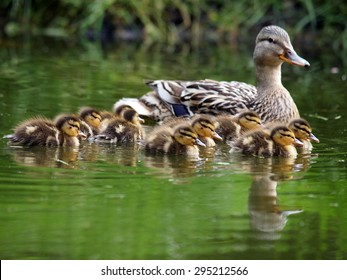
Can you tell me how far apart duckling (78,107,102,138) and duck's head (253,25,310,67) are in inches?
59.7

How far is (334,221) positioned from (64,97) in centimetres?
424

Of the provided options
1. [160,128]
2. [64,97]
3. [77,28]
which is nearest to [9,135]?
[160,128]

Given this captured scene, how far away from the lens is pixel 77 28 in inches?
595

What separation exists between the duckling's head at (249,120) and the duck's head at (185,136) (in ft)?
2.50

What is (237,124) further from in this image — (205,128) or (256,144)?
(256,144)

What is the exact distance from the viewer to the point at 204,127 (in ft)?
22.8

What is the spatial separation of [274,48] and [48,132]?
214cm

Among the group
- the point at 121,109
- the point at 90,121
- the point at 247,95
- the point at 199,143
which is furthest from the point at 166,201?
the point at 247,95

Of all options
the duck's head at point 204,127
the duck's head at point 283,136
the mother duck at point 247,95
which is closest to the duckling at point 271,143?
the duck's head at point 283,136

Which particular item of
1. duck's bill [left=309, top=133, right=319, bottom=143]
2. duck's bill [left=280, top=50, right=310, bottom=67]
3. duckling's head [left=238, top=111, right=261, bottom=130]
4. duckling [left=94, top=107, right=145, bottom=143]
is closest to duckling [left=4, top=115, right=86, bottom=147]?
duckling [left=94, top=107, right=145, bottom=143]

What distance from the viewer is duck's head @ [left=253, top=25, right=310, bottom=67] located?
8.06 metres

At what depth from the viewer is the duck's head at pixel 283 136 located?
6.75m

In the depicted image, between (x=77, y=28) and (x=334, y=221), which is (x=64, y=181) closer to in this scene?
(x=334, y=221)

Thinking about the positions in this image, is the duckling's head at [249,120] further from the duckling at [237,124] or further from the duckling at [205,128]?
the duckling at [205,128]
